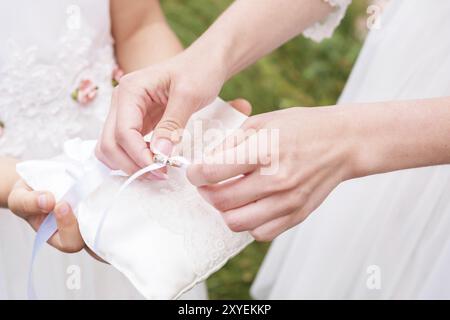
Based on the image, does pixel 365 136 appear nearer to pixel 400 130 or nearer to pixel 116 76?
pixel 400 130

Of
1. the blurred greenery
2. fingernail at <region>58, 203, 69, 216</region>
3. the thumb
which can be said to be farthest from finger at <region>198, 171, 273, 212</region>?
the blurred greenery

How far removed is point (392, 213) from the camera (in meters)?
1.15

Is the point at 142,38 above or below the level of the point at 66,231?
above

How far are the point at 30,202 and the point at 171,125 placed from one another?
0.28 m

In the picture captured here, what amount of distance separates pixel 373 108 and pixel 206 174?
266 mm

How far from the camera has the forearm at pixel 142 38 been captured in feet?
4.35

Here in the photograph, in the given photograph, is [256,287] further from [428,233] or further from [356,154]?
[356,154]

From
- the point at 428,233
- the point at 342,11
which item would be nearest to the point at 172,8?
the point at 342,11

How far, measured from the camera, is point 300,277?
1.32 metres

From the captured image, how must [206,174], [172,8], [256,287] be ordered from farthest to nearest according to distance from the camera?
[172,8]
[256,287]
[206,174]

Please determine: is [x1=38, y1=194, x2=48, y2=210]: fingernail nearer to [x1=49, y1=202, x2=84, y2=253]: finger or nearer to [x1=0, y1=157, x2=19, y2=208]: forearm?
[x1=49, y1=202, x2=84, y2=253]: finger

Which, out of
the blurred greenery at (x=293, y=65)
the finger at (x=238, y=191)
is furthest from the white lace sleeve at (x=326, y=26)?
the blurred greenery at (x=293, y=65)

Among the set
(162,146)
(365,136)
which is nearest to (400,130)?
(365,136)

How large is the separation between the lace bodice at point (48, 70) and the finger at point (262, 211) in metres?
0.55
